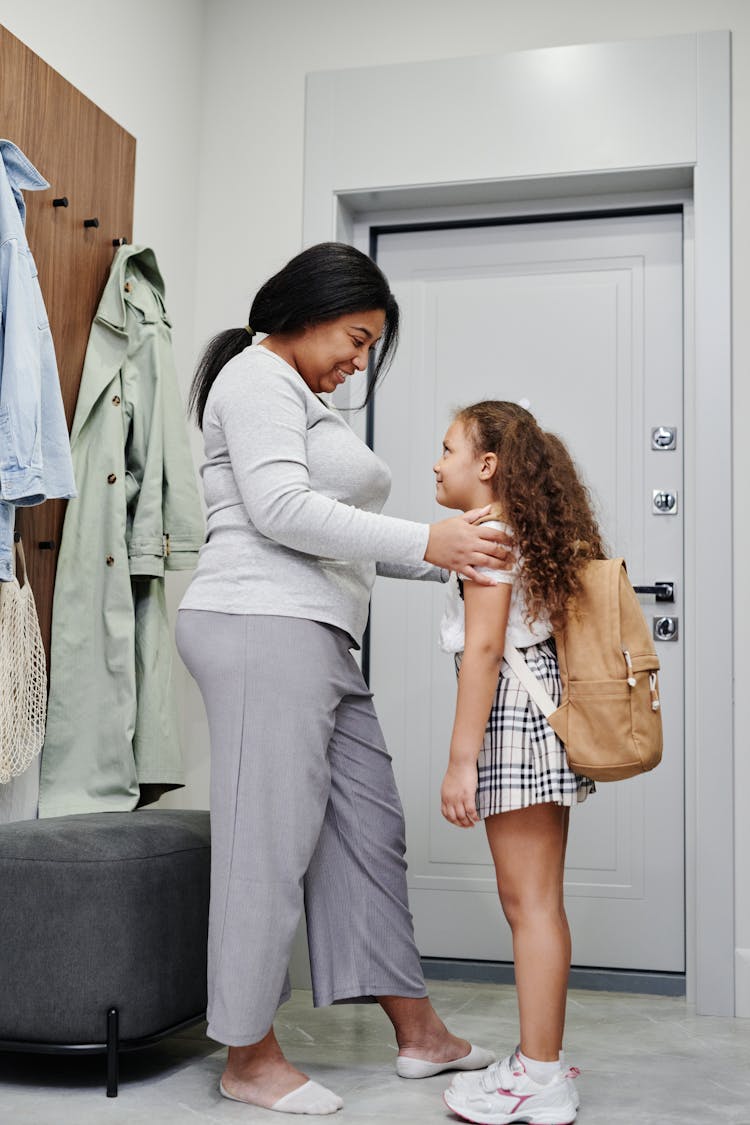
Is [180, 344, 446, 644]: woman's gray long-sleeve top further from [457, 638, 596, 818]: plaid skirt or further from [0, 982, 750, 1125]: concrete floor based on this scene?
[0, 982, 750, 1125]: concrete floor

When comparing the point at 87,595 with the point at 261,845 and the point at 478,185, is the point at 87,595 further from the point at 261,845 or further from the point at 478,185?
the point at 478,185

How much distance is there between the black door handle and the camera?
2830 mm

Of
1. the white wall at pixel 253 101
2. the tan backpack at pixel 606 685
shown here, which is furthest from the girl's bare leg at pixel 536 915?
the white wall at pixel 253 101

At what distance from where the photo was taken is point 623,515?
2885mm

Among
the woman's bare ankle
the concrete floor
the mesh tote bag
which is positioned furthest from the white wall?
the woman's bare ankle

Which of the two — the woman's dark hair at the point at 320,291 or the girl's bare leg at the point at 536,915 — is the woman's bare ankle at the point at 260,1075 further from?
the woman's dark hair at the point at 320,291

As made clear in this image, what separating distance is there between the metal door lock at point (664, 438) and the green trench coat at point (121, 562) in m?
1.12

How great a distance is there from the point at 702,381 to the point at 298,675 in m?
1.37

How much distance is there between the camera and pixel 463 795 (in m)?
1.75

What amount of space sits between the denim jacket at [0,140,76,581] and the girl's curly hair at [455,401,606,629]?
28.3 inches

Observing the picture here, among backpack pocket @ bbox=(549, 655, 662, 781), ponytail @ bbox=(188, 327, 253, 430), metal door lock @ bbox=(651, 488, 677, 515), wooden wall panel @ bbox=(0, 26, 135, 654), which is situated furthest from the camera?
metal door lock @ bbox=(651, 488, 677, 515)

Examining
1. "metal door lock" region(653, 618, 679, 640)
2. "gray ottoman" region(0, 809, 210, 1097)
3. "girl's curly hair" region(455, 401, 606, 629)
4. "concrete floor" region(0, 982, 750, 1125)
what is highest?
"girl's curly hair" region(455, 401, 606, 629)

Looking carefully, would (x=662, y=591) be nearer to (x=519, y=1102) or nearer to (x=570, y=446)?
(x=570, y=446)

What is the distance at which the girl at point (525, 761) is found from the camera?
173 cm
